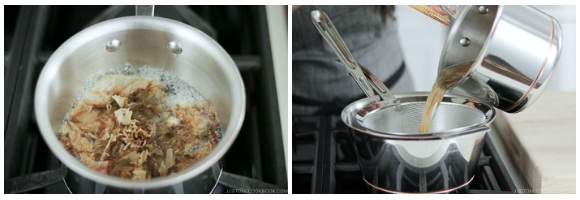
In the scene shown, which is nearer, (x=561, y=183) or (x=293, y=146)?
(x=561, y=183)

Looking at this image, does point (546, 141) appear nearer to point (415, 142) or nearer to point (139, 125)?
point (415, 142)

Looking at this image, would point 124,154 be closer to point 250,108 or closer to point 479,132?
point 250,108

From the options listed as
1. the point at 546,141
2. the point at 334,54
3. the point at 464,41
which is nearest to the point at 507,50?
the point at 464,41

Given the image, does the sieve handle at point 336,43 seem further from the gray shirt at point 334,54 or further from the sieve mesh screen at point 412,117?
the gray shirt at point 334,54

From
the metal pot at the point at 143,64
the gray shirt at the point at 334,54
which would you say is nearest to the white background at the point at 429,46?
the gray shirt at the point at 334,54

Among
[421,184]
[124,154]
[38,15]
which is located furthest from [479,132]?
[38,15]

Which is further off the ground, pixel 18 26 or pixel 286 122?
pixel 18 26
